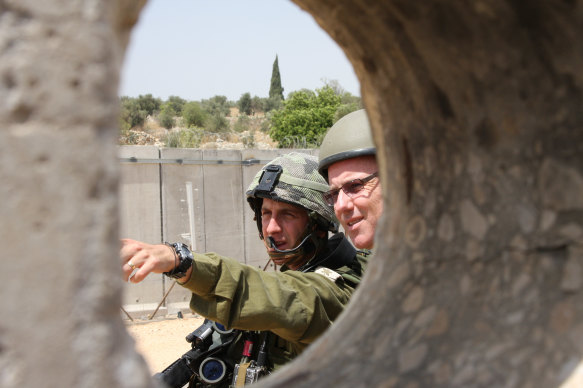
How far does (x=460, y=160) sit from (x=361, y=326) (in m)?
0.41

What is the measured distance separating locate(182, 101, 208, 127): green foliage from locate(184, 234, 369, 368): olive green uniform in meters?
27.1

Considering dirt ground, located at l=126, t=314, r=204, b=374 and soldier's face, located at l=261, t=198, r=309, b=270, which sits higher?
soldier's face, located at l=261, t=198, r=309, b=270

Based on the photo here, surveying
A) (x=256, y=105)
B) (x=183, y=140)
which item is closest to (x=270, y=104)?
(x=256, y=105)

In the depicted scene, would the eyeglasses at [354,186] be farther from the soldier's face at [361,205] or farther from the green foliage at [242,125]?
the green foliage at [242,125]

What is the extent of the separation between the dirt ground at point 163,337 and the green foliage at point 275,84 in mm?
35579

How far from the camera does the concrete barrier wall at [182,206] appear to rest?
7938mm

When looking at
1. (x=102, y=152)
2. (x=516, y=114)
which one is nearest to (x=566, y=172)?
(x=516, y=114)

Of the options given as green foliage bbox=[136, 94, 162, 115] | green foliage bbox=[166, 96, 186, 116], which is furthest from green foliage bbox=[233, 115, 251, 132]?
green foliage bbox=[136, 94, 162, 115]

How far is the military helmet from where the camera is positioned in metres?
3.02

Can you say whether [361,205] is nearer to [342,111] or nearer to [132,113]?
[342,111]

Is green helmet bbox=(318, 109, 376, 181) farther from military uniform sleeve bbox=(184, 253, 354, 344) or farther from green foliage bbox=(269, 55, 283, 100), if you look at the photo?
green foliage bbox=(269, 55, 283, 100)

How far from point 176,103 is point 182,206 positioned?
89.2 ft

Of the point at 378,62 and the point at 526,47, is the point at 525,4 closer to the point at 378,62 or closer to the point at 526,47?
the point at 526,47

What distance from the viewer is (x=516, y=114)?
3.34 feet
